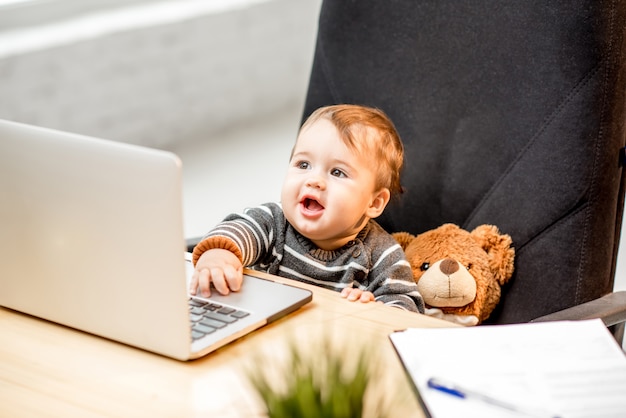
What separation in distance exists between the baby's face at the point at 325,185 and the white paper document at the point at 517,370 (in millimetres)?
396

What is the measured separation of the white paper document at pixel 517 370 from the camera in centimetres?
90

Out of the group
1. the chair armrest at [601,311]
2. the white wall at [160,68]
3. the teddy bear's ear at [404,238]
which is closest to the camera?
the chair armrest at [601,311]

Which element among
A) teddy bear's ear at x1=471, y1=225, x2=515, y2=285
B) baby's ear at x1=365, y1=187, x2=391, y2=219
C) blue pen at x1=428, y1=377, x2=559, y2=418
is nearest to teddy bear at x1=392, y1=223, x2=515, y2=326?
teddy bear's ear at x1=471, y1=225, x2=515, y2=285

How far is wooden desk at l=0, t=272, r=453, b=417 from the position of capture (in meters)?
0.91

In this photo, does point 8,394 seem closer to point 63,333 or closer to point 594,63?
point 63,333

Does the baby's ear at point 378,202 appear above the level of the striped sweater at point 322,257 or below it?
above

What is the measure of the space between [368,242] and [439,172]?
24 centimetres

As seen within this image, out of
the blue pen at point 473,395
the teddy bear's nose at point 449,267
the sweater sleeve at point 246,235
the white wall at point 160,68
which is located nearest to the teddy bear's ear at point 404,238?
the teddy bear's nose at point 449,267

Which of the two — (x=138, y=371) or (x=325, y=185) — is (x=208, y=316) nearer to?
(x=138, y=371)

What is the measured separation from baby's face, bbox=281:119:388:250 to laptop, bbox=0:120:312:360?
0.35m

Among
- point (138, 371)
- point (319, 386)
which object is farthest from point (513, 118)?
point (319, 386)

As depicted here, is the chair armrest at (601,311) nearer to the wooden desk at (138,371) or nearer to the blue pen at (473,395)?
the wooden desk at (138,371)

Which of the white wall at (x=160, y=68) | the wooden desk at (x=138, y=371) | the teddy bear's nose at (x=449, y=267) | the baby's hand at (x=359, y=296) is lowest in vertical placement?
the white wall at (x=160, y=68)

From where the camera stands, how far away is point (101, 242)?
3.24ft
